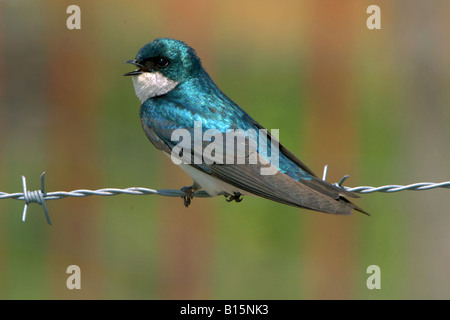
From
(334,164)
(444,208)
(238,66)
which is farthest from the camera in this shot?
(238,66)

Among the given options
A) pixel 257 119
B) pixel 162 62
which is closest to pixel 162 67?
pixel 162 62

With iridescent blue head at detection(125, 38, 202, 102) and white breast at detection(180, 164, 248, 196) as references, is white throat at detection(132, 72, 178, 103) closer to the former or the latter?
iridescent blue head at detection(125, 38, 202, 102)

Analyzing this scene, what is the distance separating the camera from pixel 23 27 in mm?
8336

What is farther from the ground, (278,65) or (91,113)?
(278,65)

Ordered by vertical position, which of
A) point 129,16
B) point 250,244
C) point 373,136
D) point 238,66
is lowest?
point 250,244

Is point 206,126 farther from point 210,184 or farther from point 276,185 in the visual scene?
point 276,185

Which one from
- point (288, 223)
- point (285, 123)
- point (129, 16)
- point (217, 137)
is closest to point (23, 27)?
point (129, 16)

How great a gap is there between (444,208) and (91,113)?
3.60m

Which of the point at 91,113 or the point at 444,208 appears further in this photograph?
the point at 91,113

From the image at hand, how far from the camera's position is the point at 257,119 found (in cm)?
759

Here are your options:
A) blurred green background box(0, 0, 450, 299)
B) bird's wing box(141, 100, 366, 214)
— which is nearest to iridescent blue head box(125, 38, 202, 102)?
bird's wing box(141, 100, 366, 214)

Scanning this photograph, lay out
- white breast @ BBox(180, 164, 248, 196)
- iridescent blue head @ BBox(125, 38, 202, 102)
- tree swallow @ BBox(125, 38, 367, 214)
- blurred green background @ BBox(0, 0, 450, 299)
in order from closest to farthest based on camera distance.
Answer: tree swallow @ BBox(125, 38, 367, 214), white breast @ BBox(180, 164, 248, 196), iridescent blue head @ BBox(125, 38, 202, 102), blurred green background @ BBox(0, 0, 450, 299)

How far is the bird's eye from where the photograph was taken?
4867mm

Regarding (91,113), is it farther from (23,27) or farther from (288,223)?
(288,223)
